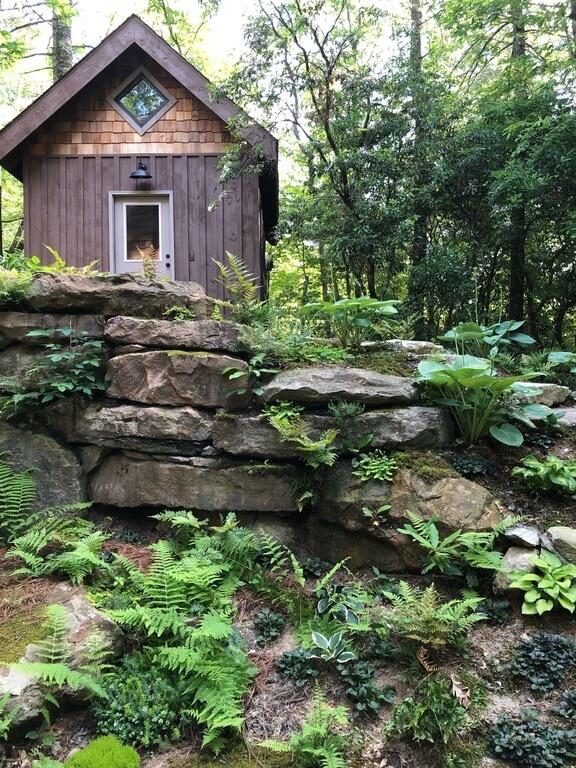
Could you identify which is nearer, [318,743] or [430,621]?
[318,743]

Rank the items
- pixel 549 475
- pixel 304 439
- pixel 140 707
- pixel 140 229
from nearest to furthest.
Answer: pixel 140 707 → pixel 549 475 → pixel 304 439 → pixel 140 229

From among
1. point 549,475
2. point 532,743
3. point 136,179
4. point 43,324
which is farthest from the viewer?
point 136,179

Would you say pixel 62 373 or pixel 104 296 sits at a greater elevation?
pixel 104 296

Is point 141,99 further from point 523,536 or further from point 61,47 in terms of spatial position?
point 523,536

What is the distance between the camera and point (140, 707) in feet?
9.04

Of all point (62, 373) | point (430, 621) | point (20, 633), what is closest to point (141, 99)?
point (62, 373)

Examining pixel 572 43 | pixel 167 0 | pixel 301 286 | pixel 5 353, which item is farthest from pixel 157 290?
pixel 167 0

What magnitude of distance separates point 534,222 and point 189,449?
6.76 metres

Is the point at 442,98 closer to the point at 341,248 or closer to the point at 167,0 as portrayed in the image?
the point at 341,248

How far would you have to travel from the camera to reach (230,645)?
3.08 meters

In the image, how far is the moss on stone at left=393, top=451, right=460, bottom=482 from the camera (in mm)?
3932

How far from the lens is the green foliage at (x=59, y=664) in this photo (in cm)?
261

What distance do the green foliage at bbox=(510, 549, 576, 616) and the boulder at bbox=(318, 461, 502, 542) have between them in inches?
17.3

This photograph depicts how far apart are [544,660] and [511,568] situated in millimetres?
565
